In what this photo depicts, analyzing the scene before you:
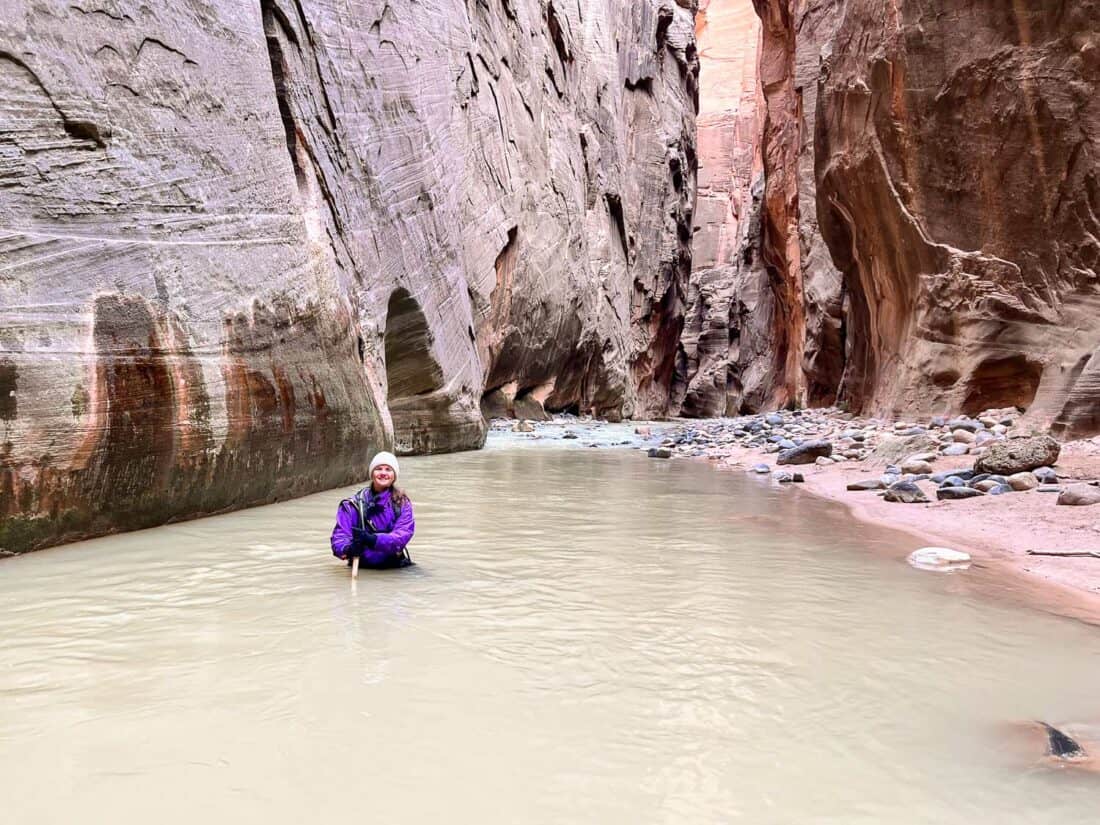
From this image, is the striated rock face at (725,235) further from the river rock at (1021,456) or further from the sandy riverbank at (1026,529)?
the sandy riverbank at (1026,529)

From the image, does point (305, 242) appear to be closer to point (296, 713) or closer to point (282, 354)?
point (282, 354)

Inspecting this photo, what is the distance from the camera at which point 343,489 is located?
7.73 m

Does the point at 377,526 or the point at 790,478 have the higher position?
the point at 377,526

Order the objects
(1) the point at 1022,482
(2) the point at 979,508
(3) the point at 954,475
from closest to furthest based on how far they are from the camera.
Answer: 1. (2) the point at 979,508
2. (1) the point at 1022,482
3. (3) the point at 954,475

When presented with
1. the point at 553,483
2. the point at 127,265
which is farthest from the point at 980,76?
the point at 127,265

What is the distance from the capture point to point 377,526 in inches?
163

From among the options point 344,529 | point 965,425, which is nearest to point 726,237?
point 965,425

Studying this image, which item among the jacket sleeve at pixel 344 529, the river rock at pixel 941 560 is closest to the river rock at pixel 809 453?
the river rock at pixel 941 560

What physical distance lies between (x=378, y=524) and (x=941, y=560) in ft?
9.27

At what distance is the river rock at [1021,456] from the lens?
246 inches

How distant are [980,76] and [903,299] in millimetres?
3568

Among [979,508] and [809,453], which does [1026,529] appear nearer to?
[979,508]

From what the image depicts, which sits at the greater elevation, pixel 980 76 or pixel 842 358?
pixel 980 76

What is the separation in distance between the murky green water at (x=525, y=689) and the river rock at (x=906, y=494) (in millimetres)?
1907
